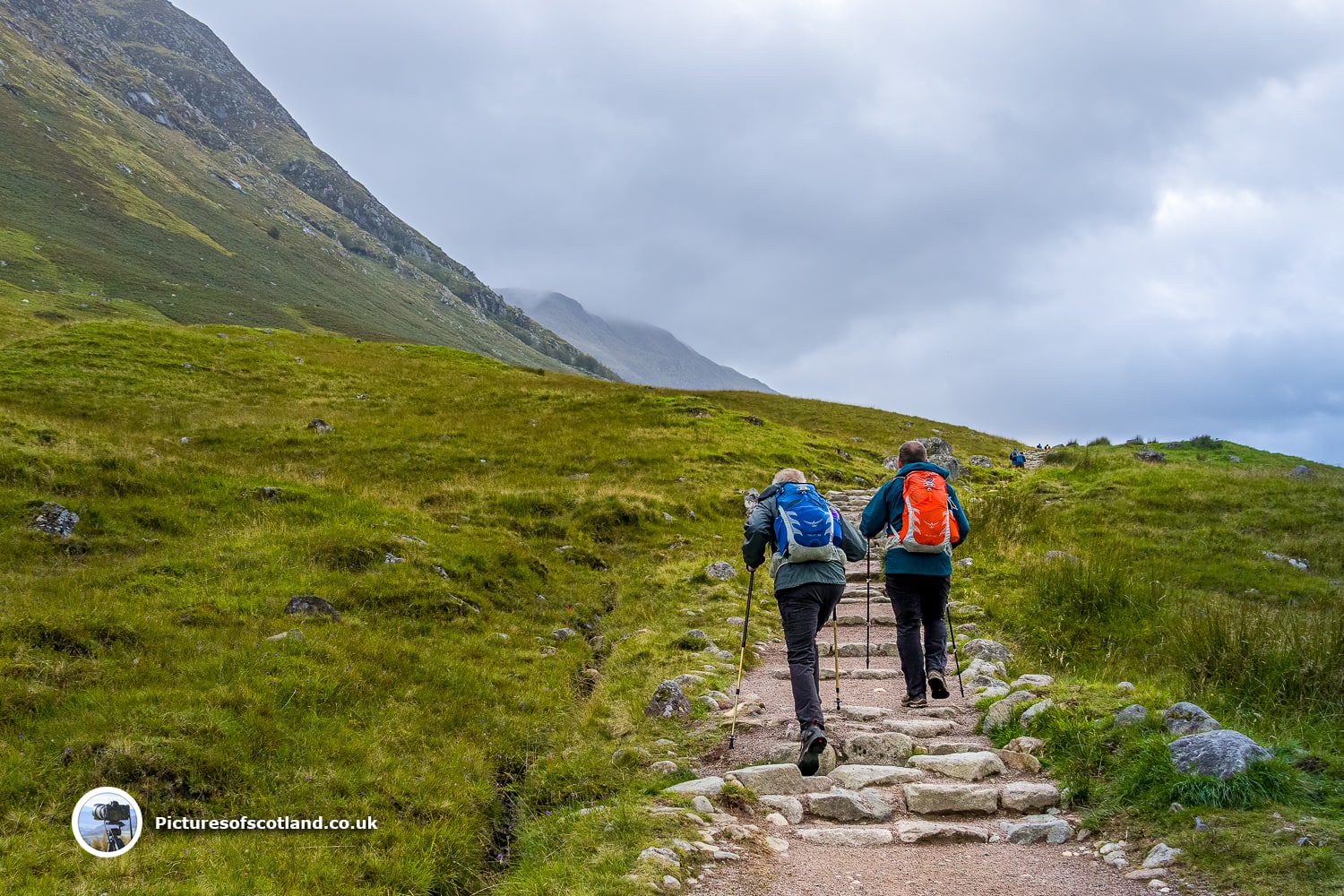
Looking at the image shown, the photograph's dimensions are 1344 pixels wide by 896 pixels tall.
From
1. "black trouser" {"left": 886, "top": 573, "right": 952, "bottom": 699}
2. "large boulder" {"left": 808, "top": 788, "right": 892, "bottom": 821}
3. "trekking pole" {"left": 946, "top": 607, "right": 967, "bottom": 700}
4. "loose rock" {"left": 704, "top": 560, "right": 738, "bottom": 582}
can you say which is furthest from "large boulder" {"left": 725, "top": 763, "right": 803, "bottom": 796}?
"loose rock" {"left": 704, "top": 560, "right": 738, "bottom": 582}

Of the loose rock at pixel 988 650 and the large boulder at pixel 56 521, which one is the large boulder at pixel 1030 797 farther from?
the large boulder at pixel 56 521

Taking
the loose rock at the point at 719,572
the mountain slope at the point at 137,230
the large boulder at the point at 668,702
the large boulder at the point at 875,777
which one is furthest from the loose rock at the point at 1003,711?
the mountain slope at the point at 137,230

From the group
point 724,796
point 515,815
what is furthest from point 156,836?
point 724,796

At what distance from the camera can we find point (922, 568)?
30.8 feet

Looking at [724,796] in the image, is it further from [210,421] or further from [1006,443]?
[1006,443]

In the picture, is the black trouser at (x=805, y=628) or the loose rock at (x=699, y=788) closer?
the loose rock at (x=699, y=788)

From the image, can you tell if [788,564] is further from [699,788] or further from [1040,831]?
[1040,831]

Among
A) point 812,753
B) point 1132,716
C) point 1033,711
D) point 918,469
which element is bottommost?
point 812,753

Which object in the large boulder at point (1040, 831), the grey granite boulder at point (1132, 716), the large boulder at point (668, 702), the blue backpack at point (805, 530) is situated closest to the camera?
the large boulder at point (1040, 831)

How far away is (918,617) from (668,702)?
3.56m

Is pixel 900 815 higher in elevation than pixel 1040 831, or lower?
lower

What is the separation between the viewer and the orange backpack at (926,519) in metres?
9.26

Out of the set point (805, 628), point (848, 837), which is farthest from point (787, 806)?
point (805, 628)

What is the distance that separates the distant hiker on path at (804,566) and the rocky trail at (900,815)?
29.8 inches
